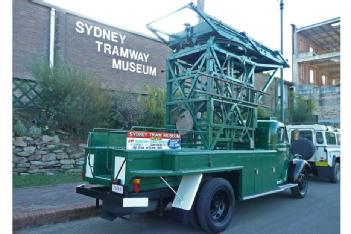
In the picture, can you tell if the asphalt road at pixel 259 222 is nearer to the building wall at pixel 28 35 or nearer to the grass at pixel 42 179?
the grass at pixel 42 179

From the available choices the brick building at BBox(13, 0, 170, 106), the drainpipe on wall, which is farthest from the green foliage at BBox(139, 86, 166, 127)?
the drainpipe on wall

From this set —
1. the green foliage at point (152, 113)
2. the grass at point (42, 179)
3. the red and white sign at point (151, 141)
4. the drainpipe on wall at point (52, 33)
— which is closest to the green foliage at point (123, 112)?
the green foliage at point (152, 113)

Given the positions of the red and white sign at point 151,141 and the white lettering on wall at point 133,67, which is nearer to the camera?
the red and white sign at point 151,141

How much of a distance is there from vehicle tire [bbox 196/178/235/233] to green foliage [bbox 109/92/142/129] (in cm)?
645

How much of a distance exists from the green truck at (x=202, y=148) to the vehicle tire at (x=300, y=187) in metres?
0.03

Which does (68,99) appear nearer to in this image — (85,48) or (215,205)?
(85,48)

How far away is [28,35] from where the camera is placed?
11.4 m

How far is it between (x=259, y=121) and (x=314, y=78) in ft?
112

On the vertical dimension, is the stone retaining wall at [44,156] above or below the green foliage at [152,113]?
below

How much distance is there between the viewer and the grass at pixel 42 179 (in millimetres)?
7844

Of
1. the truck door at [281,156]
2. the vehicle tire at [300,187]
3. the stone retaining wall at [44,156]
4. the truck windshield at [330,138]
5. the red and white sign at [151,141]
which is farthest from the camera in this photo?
the truck windshield at [330,138]

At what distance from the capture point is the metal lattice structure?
6.61 m

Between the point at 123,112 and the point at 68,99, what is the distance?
220cm

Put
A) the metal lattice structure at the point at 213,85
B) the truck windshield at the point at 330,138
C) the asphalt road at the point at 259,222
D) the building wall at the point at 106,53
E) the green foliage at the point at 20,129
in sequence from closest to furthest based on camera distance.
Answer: the asphalt road at the point at 259,222
the metal lattice structure at the point at 213,85
the green foliage at the point at 20,129
the truck windshield at the point at 330,138
the building wall at the point at 106,53
